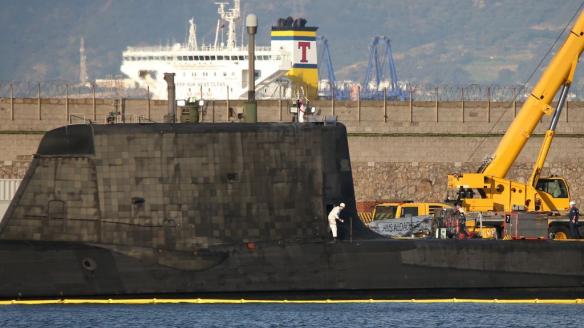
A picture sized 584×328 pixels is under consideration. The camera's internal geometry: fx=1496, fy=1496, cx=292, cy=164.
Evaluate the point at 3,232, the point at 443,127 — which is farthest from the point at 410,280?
the point at 443,127

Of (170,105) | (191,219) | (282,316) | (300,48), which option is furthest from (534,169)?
(300,48)

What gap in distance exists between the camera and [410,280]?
101 ft

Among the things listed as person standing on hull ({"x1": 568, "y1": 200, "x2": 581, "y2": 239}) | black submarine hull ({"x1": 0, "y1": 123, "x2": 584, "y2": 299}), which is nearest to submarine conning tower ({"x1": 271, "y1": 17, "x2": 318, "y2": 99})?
person standing on hull ({"x1": 568, "y1": 200, "x2": 581, "y2": 239})

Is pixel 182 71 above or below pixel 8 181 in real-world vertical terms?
above

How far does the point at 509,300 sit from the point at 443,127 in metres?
29.1

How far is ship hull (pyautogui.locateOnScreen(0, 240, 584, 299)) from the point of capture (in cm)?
2873

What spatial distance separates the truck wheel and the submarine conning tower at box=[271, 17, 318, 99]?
56988mm

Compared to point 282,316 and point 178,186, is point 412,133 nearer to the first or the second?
point 178,186

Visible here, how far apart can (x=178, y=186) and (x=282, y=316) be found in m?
3.32

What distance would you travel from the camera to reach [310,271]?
29797 mm

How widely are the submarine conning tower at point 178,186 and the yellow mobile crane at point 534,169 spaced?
11480 mm

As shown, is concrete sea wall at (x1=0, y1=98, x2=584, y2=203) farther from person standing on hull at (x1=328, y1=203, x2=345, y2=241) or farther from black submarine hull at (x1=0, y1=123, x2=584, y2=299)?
person standing on hull at (x1=328, y1=203, x2=345, y2=241)

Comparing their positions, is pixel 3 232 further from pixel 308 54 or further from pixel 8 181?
pixel 308 54

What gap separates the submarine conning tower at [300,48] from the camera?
313 ft
